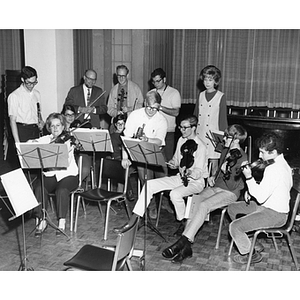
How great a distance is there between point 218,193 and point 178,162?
568mm

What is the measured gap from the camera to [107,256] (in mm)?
2916

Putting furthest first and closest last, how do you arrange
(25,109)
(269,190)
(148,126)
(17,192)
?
(25,109)
(148,126)
(269,190)
(17,192)

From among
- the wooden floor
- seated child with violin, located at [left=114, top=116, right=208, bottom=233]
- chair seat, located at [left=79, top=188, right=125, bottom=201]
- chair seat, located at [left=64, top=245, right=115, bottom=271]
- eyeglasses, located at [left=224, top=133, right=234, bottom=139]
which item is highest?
eyeglasses, located at [left=224, top=133, right=234, bottom=139]

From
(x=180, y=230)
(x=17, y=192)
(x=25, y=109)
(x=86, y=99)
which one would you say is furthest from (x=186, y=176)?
(x=25, y=109)

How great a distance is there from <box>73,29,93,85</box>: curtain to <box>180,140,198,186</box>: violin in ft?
10.5

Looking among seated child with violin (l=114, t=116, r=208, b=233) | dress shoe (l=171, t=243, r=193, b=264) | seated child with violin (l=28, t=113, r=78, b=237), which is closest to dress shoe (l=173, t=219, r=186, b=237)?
seated child with violin (l=114, t=116, r=208, b=233)

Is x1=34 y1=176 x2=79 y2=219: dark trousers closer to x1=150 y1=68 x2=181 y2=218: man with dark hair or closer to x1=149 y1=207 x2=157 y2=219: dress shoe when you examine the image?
→ x1=149 y1=207 x2=157 y2=219: dress shoe

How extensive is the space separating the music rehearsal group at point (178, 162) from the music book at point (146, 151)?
0.04 meters

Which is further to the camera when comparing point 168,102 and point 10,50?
point 10,50

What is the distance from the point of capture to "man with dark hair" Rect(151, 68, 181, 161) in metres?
5.29

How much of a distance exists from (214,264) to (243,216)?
474 mm

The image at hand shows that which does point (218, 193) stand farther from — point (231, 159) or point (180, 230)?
point (180, 230)

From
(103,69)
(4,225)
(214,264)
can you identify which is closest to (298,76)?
(103,69)

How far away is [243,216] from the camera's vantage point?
370 cm
